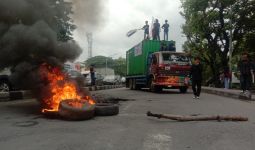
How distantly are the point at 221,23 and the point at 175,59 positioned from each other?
19.6 m

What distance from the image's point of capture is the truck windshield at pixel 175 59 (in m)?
23.3

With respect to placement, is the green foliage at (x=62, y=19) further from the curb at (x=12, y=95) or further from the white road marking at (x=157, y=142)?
the white road marking at (x=157, y=142)

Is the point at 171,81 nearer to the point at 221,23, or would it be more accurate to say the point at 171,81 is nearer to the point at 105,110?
the point at 105,110

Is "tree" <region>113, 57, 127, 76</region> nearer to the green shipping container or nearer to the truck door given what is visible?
the green shipping container

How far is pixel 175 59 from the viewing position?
2352cm

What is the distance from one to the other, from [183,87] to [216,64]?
2281cm

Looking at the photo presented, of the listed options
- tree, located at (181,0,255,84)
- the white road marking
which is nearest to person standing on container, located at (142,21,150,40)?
tree, located at (181,0,255,84)

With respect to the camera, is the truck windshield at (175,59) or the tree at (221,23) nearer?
the truck windshield at (175,59)

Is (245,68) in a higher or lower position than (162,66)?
lower

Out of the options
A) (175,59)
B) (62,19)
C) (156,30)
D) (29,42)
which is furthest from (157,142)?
(156,30)

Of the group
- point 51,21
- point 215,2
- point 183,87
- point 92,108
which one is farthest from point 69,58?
point 215,2

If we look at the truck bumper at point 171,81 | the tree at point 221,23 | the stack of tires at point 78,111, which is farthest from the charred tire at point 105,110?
the tree at point 221,23

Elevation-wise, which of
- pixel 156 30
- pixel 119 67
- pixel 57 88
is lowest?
pixel 57 88

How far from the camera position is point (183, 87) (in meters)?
24.0
